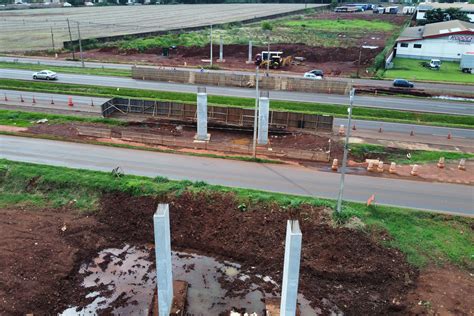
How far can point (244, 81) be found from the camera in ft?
172

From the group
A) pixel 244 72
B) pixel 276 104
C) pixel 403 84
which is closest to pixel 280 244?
pixel 276 104

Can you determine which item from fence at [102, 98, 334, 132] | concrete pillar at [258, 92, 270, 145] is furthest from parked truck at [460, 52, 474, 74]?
concrete pillar at [258, 92, 270, 145]

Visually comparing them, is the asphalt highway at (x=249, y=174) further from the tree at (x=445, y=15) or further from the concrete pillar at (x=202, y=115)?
the tree at (x=445, y=15)

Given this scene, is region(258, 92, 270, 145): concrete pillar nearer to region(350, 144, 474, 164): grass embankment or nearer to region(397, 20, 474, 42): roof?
region(350, 144, 474, 164): grass embankment

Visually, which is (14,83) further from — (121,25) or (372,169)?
(121,25)

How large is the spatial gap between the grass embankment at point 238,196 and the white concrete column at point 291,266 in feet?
27.8

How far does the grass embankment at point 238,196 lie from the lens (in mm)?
A: 21969

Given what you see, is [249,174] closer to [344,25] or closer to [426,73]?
[426,73]

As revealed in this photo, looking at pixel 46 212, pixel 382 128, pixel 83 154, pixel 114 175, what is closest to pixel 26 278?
pixel 46 212

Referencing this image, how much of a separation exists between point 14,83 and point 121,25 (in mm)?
62729

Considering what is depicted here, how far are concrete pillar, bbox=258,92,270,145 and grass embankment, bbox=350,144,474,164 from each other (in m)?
7.08

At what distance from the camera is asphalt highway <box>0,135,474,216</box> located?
2603 cm

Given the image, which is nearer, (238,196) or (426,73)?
(238,196)

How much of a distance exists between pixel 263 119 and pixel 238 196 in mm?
10213
